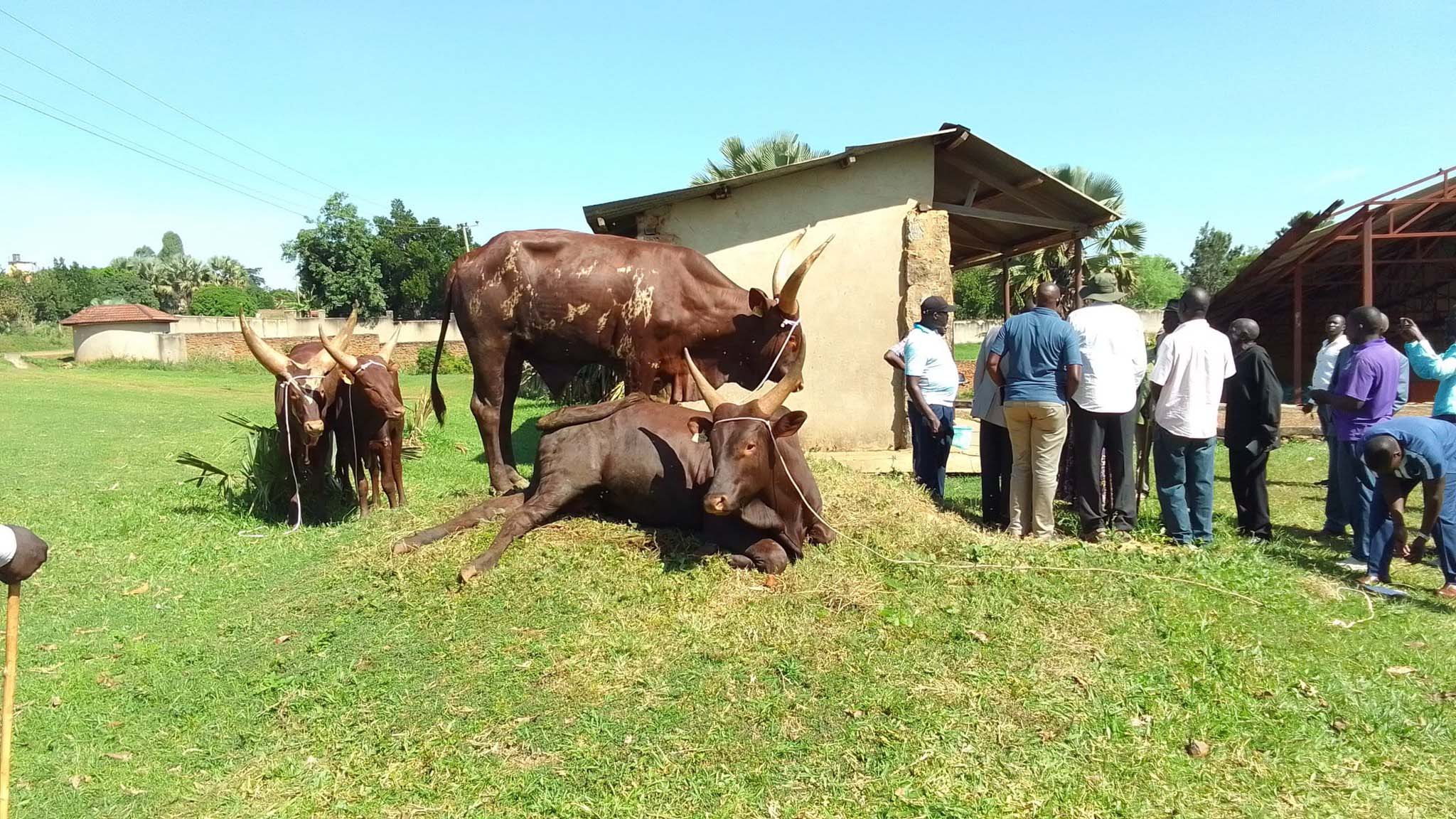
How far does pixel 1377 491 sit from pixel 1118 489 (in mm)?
1588

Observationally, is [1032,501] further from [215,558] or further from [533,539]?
[215,558]

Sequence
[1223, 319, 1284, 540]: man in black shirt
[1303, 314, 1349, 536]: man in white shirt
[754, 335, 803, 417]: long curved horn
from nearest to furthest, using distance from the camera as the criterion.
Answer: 1. [754, 335, 803, 417]: long curved horn
2. [1223, 319, 1284, 540]: man in black shirt
3. [1303, 314, 1349, 536]: man in white shirt

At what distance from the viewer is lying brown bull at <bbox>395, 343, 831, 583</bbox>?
17.4 ft

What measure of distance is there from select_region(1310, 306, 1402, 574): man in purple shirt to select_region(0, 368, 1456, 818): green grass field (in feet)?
1.63

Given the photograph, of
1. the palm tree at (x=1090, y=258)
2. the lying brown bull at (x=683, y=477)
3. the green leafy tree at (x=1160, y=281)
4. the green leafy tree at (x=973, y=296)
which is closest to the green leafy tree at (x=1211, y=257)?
the green leafy tree at (x=1160, y=281)

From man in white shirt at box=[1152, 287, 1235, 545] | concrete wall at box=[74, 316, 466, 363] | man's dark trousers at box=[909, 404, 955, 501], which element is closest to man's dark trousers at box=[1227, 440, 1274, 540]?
man in white shirt at box=[1152, 287, 1235, 545]

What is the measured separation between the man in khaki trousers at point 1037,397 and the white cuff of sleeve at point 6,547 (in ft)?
18.3

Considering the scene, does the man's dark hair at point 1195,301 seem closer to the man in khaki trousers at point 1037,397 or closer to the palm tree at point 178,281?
the man in khaki trousers at point 1037,397

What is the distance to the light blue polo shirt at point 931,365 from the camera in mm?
7289

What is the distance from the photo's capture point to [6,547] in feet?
9.14

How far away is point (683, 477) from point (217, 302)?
58606mm

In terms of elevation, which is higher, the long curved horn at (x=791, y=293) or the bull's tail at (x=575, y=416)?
the long curved horn at (x=791, y=293)

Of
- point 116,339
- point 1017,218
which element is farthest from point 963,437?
point 116,339

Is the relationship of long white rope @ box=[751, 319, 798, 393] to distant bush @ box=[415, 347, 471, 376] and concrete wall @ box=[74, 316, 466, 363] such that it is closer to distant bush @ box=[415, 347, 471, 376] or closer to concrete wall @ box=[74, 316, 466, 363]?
distant bush @ box=[415, 347, 471, 376]
